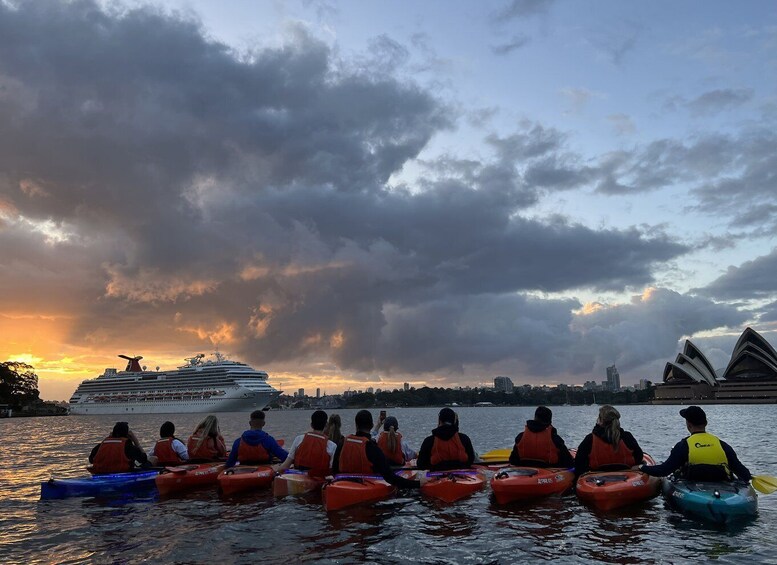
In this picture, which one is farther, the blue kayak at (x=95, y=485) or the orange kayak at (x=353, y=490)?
the blue kayak at (x=95, y=485)

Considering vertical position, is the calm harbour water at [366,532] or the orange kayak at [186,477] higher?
the orange kayak at [186,477]

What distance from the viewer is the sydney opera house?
148 metres

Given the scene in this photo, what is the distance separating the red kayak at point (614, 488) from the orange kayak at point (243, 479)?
349 inches

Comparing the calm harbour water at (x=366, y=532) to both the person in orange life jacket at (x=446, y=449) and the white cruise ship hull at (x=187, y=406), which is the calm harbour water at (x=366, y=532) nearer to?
the person in orange life jacket at (x=446, y=449)

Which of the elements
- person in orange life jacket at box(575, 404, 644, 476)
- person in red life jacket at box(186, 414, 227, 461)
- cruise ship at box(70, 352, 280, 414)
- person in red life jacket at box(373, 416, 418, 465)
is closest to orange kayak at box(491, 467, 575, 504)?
person in orange life jacket at box(575, 404, 644, 476)

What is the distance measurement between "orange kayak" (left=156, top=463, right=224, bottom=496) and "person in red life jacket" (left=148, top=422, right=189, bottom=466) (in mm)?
1168

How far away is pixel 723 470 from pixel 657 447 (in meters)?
27.9

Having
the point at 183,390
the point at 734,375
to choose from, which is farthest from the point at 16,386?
the point at 734,375

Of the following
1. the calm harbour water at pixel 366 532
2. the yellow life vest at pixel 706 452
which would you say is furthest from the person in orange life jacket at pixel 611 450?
the yellow life vest at pixel 706 452

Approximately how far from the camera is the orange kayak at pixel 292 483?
49.3ft

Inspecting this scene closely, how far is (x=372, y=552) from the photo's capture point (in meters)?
10.2

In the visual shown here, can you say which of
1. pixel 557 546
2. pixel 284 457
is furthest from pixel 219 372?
pixel 557 546

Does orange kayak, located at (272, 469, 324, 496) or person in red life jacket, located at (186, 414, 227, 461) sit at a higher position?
person in red life jacket, located at (186, 414, 227, 461)

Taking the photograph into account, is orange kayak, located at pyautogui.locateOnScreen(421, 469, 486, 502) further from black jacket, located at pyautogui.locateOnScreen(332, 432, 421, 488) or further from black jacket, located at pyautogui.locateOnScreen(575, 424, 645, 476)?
black jacket, located at pyautogui.locateOnScreen(575, 424, 645, 476)
